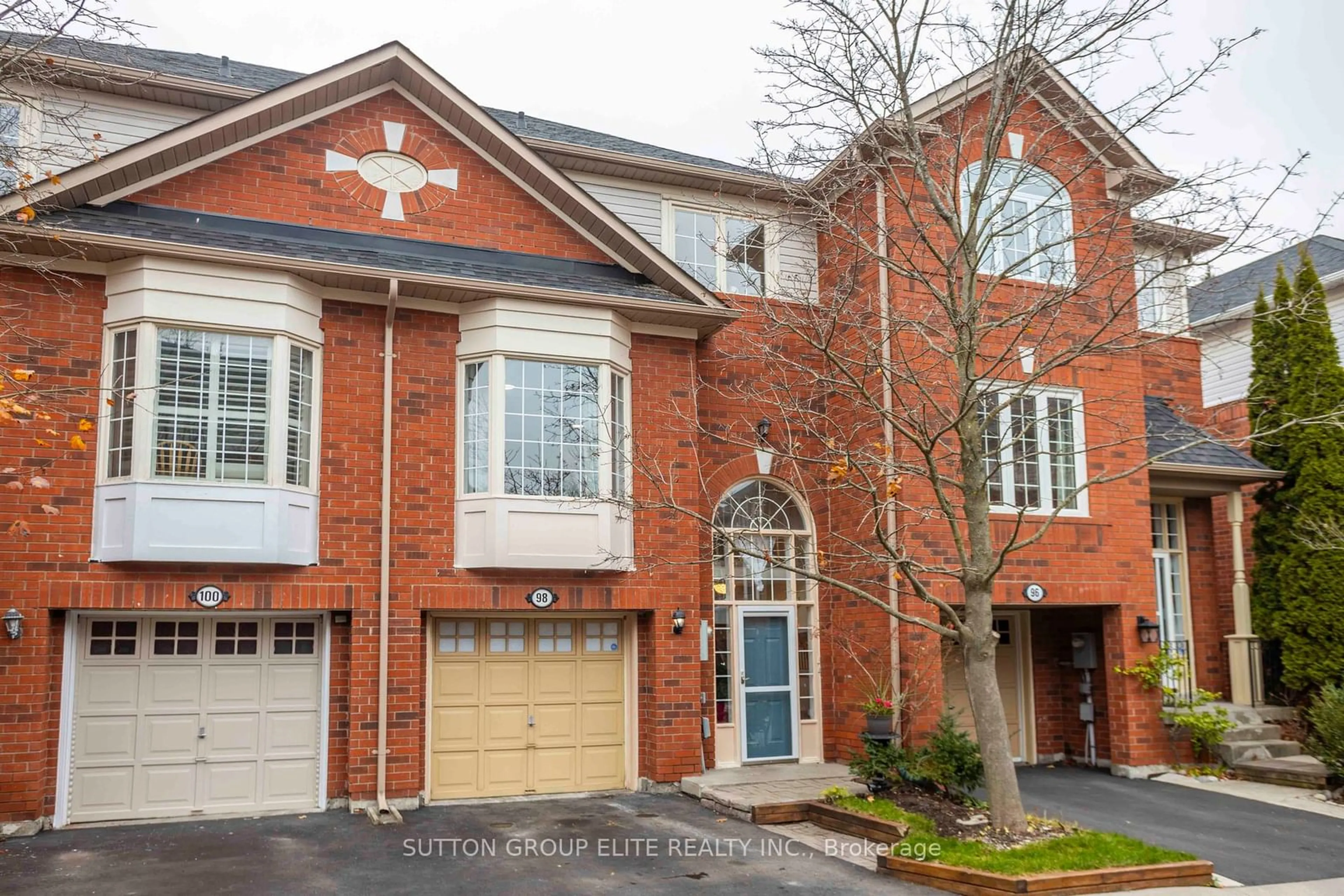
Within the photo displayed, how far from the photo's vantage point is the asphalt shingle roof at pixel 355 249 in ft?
36.7

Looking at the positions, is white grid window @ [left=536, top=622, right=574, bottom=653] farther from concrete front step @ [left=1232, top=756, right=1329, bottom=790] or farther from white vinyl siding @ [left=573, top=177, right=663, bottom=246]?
concrete front step @ [left=1232, top=756, right=1329, bottom=790]

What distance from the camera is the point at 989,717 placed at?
9.48 metres

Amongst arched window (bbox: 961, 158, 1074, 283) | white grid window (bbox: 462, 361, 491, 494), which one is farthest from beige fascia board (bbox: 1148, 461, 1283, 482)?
white grid window (bbox: 462, 361, 491, 494)

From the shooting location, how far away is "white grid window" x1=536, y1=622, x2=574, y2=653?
42.0ft

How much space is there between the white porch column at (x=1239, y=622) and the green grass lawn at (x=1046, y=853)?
672 centimetres

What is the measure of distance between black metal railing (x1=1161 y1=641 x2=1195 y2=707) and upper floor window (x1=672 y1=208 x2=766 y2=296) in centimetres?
750

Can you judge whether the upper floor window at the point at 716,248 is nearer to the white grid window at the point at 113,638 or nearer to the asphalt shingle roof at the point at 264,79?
the asphalt shingle roof at the point at 264,79

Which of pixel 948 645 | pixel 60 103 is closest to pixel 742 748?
pixel 948 645

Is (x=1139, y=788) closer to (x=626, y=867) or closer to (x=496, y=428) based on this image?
(x=626, y=867)

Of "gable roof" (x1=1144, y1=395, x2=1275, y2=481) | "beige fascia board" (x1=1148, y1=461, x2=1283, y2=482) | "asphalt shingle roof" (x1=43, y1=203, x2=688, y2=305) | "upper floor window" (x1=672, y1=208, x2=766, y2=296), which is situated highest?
"upper floor window" (x1=672, y1=208, x2=766, y2=296)

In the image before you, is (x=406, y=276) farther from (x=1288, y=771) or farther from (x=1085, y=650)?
(x=1288, y=771)

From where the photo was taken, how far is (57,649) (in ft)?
35.1

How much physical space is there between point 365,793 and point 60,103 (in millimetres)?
8486

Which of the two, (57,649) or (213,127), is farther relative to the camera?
(213,127)
